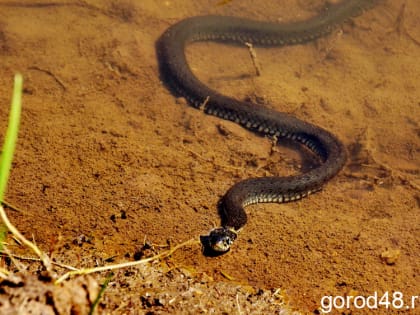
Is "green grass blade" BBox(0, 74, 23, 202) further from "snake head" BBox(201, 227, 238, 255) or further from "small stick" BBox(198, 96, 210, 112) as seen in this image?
"small stick" BBox(198, 96, 210, 112)

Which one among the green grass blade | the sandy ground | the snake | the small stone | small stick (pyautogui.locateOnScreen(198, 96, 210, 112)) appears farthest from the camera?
small stick (pyautogui.locateOnScreen(198, 96, 210, 112))

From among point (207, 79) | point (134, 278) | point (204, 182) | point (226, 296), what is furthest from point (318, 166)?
point (134, 278)

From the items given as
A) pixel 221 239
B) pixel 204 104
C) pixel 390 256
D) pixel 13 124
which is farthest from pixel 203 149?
pixel 13 124

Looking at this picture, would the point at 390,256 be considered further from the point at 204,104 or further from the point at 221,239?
the point at 204,104

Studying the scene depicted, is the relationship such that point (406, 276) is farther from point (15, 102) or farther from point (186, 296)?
point (15, 102)

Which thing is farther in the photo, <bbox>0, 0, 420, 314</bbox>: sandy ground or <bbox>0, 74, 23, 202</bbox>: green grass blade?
<bbox>0, 0, 420, 314</bbox>: sandy ground

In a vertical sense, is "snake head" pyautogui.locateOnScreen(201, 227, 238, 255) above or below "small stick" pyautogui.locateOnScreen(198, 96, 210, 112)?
below

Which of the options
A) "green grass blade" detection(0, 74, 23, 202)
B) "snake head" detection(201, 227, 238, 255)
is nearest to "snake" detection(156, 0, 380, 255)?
"snake head" detection(201, 227, 238, 255)
